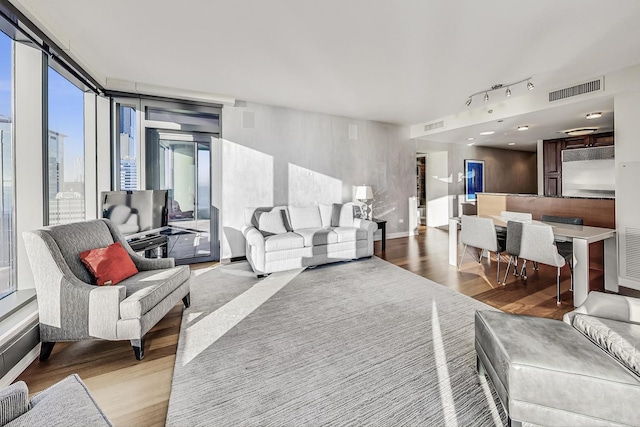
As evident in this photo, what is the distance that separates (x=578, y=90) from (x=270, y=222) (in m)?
4.89

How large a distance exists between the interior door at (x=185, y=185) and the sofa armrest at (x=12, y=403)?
3.82 meters

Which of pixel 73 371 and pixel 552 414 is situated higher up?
pixel 552 414

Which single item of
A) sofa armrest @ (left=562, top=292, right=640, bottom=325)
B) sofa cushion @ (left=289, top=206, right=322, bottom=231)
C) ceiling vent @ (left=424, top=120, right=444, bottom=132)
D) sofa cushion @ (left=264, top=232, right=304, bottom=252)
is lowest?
sofa armrest @ (left=562, top=292, right=640, bottom=325)

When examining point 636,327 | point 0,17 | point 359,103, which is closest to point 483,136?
point 359,103

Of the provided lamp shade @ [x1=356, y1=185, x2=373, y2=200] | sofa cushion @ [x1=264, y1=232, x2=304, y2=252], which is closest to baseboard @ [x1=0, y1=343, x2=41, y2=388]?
sofa cushion @ [x1=264, y1=232, x2=304, y2=252]

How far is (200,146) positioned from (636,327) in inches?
204

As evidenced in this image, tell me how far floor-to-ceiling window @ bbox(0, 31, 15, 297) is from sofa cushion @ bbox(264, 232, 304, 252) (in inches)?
A: 96.4

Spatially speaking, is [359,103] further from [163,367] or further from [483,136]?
[163,367]

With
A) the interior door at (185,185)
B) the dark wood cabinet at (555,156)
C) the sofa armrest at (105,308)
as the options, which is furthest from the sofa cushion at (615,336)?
the dark wood cabinet at (555,156)

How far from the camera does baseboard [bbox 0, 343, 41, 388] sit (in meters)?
1.76

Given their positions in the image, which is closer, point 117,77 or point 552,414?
→ point 552,414

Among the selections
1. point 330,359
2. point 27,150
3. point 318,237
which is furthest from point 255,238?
point 27,150

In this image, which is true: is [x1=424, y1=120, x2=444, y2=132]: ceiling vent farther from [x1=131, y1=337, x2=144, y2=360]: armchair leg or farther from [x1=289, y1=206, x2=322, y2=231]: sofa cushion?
[x1=131, y1=337, x2=144, y2=360]: armchair leg

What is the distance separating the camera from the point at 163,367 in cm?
199
